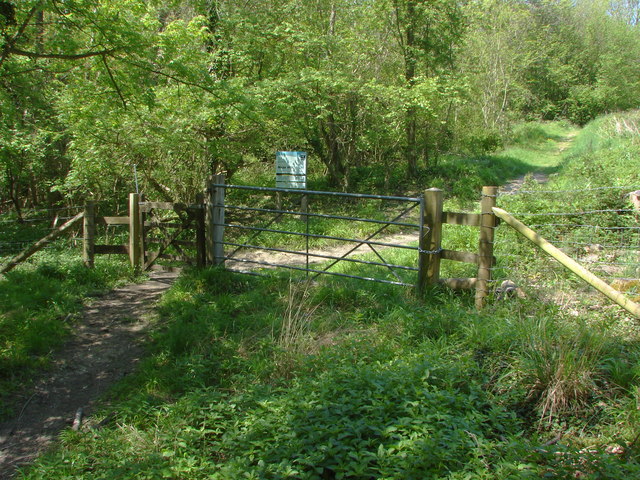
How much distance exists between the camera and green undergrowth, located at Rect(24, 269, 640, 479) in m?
2.92

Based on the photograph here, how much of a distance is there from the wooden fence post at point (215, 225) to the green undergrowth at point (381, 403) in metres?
2.34

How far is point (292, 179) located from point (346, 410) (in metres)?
9.87

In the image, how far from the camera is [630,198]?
A: 323 inches

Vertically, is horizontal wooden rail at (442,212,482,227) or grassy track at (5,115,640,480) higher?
horizontal wooden rail at (442,212,482,227)

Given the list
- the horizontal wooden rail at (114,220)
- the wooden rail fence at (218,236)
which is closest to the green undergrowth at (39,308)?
the wooden rail fence at (218,236)

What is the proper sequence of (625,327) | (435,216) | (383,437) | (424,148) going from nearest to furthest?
(383,437), (625,327), (435,216), (424,148)

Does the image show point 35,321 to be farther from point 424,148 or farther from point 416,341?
point 424,148

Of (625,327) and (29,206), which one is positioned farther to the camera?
(29,206)

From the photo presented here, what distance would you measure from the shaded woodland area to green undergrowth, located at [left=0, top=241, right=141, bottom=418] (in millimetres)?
2886

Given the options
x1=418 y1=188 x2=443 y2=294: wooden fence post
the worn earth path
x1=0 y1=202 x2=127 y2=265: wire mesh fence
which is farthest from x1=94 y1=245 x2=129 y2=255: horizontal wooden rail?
x1=418 y1=188 x2=443 y2=294: wooden fence post

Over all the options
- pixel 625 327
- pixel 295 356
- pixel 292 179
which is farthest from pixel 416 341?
pixel 292 179

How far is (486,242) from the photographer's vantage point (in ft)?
17.3

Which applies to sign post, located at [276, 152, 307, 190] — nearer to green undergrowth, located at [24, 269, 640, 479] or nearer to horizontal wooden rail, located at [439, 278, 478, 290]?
horizontal wooden rail, located at [439, 278, 478, 290]

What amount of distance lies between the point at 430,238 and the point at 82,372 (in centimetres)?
409
